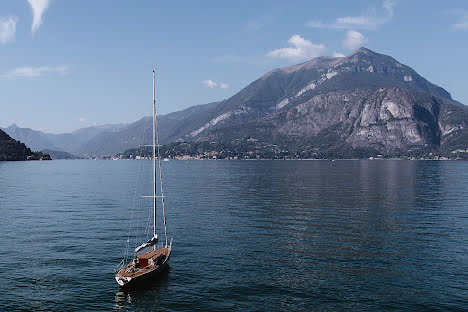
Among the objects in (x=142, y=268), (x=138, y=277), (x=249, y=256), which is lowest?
(x=249, y=256)

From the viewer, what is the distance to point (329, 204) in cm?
9356

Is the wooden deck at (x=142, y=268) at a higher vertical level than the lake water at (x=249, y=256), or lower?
higher

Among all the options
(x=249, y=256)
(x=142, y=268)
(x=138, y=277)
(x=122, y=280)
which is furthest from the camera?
(x=249, y=256)

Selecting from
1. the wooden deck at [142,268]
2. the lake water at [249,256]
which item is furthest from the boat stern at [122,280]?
the lake water at [249,256]

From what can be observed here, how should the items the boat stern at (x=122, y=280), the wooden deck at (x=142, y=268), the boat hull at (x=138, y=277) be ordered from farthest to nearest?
the wooden deck at (x=142, y=268), the boat hull at (x=138, y=277), the boat stern at (x=122, y=280)

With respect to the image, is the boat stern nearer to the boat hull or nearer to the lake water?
the boat hull

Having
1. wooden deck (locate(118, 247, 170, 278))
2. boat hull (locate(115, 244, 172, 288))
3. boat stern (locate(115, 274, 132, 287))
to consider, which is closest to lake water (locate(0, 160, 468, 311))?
boat hull (locate(115, 244, 172, 288))

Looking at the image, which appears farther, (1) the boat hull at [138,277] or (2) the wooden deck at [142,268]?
(2) the wooden deck at [142,268]

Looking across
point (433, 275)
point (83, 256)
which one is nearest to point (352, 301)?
point (433, 275)

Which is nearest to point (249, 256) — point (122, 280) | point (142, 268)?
point (142, 268)

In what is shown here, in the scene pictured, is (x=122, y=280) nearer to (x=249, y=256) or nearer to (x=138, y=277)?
(x=138, y=277)

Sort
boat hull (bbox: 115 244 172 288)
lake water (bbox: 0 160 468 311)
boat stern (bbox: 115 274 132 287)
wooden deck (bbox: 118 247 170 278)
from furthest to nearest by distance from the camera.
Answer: wooden deck (bbox: 118 247 170 278)
boat hull (bbox: 115 244 172 288)
boat stern (bbox: 115 274 132 287)
lake water (bbox: 0 160 468 311)

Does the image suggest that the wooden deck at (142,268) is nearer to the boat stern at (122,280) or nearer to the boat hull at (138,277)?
the boat hull at (138,277)

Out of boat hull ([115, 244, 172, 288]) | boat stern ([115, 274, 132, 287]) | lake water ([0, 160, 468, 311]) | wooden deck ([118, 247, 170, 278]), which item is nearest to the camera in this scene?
lake water ([0, 160, 468, 311])
